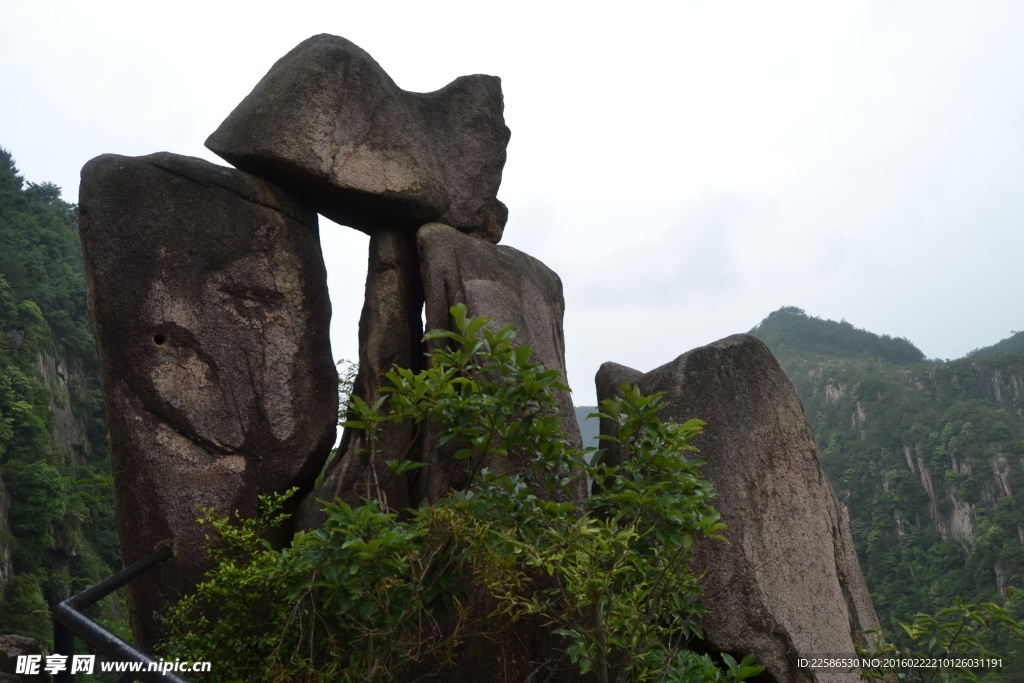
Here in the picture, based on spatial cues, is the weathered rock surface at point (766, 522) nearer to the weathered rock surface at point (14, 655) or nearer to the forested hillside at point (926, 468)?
the weathered rock surface at point (14, 655)

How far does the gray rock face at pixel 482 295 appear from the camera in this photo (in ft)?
17.6

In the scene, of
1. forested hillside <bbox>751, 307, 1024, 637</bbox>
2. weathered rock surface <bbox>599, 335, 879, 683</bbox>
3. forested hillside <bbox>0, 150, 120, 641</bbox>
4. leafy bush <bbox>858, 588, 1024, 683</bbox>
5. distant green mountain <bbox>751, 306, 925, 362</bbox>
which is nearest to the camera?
leafy bush <bbox>858, 588, 1024, 683</bbox>

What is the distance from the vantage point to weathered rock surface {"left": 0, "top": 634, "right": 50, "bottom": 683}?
Answer: 5160 mm

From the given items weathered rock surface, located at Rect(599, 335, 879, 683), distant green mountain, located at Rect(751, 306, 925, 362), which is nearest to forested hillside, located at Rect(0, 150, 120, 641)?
weathered rock surface, located at Rect(599, 335, 879, 683)

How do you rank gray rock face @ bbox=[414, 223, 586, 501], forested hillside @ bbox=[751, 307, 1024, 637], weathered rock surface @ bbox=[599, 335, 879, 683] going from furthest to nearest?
forested hillside @ bbox=[751, 307, 1024, 637]
gray rock face @ bbox=[414, 223, 586, 501]
weathered rock surface @ bbox=[599, 335, 879, 683]

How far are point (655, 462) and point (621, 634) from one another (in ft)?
2.76

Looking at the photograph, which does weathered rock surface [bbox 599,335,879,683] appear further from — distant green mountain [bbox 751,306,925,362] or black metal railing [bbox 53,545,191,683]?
distant green mountain [bbox 751,306,925,362]

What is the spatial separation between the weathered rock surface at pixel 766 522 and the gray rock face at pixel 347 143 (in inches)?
93.7

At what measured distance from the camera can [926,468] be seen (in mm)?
43125

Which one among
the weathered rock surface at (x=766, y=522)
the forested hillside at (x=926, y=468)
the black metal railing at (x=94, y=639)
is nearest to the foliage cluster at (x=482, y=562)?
the black metal railing at (x=94, y=639)

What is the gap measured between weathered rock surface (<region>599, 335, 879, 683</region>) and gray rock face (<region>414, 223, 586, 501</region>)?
85 cm

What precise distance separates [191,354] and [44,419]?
29702mm

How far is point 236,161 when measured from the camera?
6039 millimetres

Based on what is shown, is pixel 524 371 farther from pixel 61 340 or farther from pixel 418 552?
pixel 61 340
